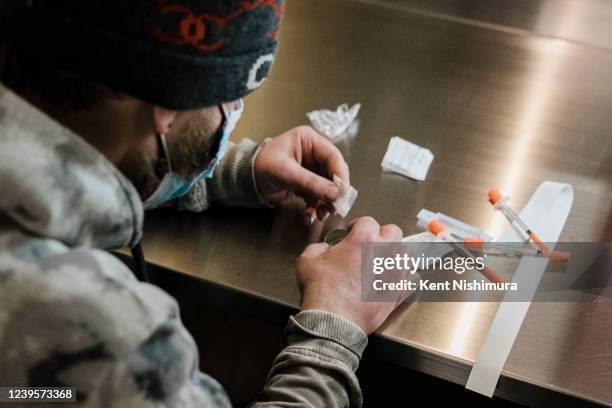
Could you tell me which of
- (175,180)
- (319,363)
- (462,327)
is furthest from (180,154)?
(462,327)

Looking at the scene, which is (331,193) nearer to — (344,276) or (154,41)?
(344,276)

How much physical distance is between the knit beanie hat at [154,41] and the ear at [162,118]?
2cm

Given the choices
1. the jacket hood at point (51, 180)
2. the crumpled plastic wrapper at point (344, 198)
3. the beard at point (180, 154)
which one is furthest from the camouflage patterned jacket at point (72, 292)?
the crumpled plastic wrapper at point (344, 198)

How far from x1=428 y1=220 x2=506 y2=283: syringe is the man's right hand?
0.15ft

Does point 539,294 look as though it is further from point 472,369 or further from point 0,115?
point 0,115

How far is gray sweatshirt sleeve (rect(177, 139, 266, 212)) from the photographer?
86 centimetres

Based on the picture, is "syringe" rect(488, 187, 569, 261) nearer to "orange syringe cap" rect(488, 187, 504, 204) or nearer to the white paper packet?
"orange syringe cap" rect(488, 187, 504, 204)

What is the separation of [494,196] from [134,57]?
0.55 meters

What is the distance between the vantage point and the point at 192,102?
59 centimetres

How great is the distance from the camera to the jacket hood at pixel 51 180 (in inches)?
19.2

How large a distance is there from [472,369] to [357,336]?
0.13m

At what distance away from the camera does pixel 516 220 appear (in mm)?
857

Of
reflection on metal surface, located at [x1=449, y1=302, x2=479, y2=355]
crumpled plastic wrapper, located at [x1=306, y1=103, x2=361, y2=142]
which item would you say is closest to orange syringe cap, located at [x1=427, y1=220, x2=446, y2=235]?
reflection on metal surface, located at [x1=449, y1=302, x2=479, y2=355]

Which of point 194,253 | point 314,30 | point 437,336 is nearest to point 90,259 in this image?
point 194,253
